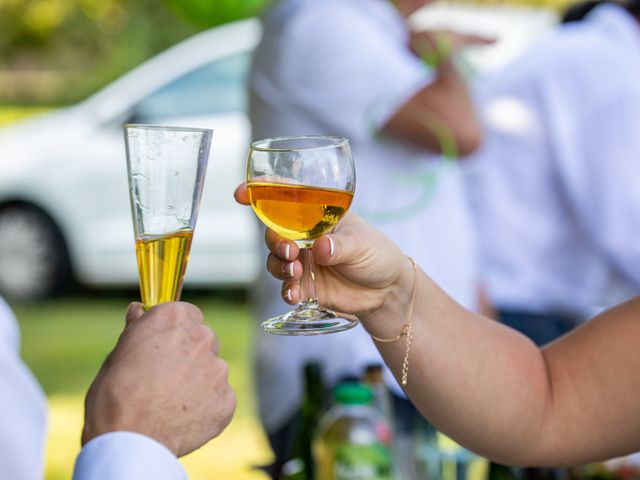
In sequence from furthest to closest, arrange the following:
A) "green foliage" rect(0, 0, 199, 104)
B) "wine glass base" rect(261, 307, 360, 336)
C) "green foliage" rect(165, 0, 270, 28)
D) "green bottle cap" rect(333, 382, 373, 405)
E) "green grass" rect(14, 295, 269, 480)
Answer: "green foliage" rect(0, 0, 199, 104)
"green grass" rect(14, 295, 269, 480)
"green foliage" rect(165, 0, 270, 28)
"green bottle cap" rect(333, 382, 373, 405)
"wine glass base" rect(261, 307, 360, 336)

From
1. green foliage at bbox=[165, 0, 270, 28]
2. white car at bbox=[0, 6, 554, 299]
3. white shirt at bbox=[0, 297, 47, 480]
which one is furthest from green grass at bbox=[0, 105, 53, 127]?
white shirt at bbox=[0, 297, 47, 480]

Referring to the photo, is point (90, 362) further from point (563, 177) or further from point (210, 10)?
point (563, 177)

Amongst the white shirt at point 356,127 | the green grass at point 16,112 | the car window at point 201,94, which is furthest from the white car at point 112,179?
the green grass at point 16,112

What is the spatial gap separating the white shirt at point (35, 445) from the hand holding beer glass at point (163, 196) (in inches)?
7.4

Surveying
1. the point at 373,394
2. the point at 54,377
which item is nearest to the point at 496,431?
the point at 373,394

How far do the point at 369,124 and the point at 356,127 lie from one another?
0.10ft

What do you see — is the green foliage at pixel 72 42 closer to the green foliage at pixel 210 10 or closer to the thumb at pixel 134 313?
the green foliage at pixel 210 10

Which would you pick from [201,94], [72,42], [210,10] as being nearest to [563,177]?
[210,10]

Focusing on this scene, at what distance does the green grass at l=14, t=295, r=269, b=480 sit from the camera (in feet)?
14.7

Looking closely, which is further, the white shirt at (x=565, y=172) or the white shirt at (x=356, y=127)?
the white shirt at (x=565, y=172)

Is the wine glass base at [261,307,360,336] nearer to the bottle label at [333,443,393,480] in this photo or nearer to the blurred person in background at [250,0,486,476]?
the bottle label at [333,443,393,480]

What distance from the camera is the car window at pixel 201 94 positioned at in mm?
6809

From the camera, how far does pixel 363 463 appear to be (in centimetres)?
193

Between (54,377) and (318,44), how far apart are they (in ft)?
12.8
